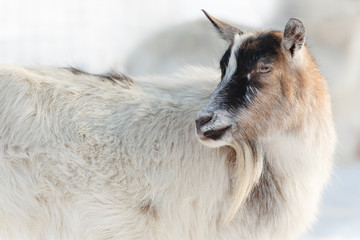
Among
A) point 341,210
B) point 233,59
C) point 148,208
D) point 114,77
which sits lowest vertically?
point 341,210

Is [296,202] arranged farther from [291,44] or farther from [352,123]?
[352,123]

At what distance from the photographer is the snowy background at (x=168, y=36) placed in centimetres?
464

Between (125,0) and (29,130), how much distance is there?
2997mm

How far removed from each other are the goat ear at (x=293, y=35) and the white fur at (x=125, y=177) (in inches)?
13.8

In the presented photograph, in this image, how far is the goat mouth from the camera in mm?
2043

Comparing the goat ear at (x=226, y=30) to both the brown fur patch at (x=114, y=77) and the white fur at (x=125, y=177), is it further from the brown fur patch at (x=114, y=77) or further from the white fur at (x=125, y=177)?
the brown fur patch at (x=114, y=77)

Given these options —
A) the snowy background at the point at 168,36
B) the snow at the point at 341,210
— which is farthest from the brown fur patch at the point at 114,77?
the snowy background at the point at 168,36

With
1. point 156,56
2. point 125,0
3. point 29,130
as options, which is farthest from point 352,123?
point 29,130

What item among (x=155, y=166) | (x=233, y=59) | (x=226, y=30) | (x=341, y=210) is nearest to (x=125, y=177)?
(x=155, y=166)

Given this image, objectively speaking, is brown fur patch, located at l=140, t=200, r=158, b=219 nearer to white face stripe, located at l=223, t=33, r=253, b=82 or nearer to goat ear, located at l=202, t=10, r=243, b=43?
white face stripe, located at l=223, t=33, r=253, b=82

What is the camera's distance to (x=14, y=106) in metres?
2.33

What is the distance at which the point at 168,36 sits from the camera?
4.88m

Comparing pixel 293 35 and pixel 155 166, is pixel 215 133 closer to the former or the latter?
pixel 155 166

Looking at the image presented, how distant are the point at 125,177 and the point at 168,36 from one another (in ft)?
9.04
